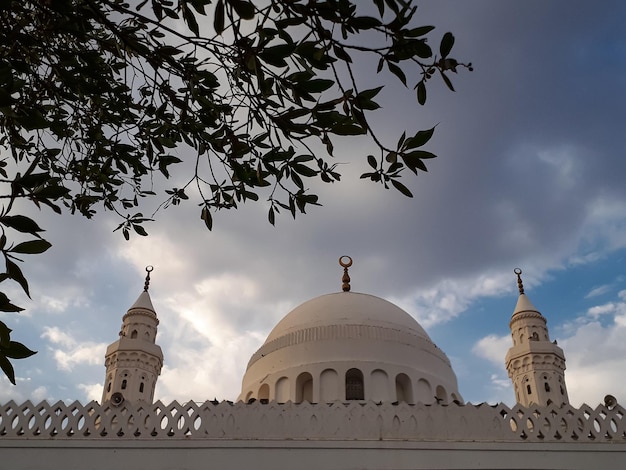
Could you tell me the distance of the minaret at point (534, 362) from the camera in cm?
1903

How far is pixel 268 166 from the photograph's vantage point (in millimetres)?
4594

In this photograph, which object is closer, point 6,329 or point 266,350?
point 6,329

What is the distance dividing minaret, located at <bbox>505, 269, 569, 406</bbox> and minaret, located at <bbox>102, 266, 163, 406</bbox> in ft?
41.1

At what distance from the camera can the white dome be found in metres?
15.6

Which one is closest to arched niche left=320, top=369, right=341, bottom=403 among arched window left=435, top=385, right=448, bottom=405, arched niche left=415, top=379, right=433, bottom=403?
arched niche left=415, top=379, right=433, bottom=403

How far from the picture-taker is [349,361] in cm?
1572

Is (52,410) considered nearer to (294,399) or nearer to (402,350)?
(294,399)

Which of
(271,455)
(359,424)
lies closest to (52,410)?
(271,455)

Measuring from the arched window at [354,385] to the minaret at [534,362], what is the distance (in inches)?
264

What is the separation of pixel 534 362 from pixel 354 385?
737 centimetres

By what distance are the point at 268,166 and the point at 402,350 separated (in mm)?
12781

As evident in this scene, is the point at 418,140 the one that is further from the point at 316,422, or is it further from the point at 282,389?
the point at 282,389

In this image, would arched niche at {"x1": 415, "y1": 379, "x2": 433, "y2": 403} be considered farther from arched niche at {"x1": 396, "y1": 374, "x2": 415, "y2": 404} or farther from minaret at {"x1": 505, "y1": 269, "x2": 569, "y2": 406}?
minaret at {"x1": 505, "y1": 269, "x2": 569, "y2": 406}

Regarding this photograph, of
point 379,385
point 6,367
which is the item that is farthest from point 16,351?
point 379,385
